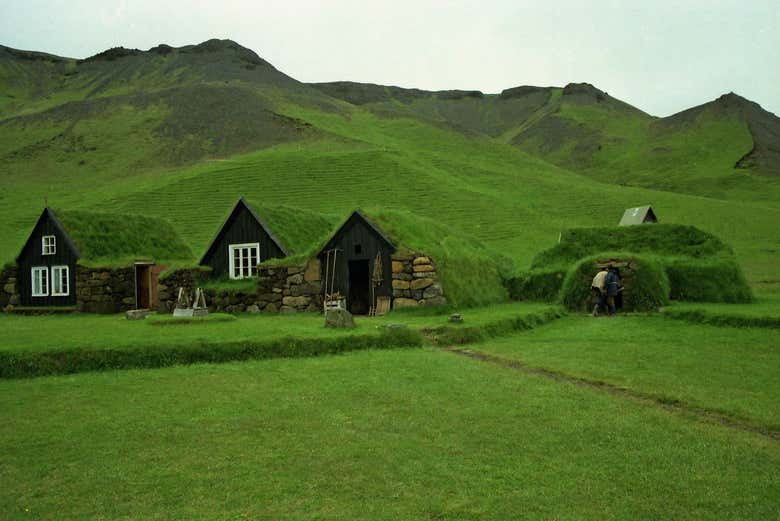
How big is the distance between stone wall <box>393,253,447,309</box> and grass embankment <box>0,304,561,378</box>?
2936mm

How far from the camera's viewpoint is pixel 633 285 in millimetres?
23469

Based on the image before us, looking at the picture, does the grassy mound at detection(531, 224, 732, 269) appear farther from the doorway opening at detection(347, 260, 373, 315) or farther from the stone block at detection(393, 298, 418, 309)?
the doorway opening at detection(347, 260, 373, 315)

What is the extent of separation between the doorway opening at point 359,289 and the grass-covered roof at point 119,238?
45.1 feet

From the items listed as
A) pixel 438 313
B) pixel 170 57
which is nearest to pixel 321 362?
pixel 438 313

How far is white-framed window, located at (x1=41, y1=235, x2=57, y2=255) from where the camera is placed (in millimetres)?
32500

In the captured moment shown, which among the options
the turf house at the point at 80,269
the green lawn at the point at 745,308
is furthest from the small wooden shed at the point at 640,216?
the turf house at the point at 80,269

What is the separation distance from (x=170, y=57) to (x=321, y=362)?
629 ft

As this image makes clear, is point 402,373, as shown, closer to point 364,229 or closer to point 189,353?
point 189,353

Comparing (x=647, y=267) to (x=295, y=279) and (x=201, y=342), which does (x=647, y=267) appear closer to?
(x=295, y=279)

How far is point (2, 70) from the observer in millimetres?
195250

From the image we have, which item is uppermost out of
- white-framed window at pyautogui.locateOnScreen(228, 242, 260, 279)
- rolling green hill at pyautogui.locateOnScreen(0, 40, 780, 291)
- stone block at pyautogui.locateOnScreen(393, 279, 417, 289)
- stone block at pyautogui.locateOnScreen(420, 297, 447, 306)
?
rolling green hill at pyautogui.locateOnScreen(0, 40, 780, 291)

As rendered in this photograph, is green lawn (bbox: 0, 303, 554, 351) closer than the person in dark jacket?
Yes

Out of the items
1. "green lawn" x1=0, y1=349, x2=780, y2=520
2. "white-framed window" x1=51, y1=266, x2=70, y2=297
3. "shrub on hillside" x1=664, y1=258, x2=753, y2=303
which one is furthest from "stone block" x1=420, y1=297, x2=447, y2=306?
"white-framed window" x1=51, y1=266, x2=70, y2=297

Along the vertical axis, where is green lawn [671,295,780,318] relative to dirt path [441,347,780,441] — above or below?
A: above
